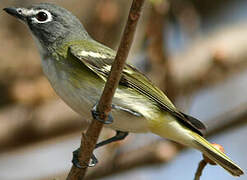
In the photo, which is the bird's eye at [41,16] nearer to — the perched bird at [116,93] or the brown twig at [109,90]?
the perched bird at [116,93]

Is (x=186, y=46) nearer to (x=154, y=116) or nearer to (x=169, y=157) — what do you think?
(x=169, y=157)

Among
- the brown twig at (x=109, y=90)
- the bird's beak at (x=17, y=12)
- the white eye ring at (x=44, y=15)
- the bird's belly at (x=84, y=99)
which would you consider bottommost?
the brown twig at (x=109, y=90)

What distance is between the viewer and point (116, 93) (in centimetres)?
377

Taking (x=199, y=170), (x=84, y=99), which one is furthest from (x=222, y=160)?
(x=84, y=99)

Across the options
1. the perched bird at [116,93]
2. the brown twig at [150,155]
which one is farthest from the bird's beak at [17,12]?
the brown twig at [150,155]

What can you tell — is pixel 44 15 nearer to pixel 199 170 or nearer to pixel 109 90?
pixel 109 90

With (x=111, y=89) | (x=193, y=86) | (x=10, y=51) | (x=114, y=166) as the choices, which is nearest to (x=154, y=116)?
(x=111, y=89)

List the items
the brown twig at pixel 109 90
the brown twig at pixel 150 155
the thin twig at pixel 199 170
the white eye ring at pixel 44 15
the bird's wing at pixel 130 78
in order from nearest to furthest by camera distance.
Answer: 1. the brown twig at pixel 109 90
2. the thin twig at pixel 199 170
3. the bird's wing at pixel 130 78
4. the white eye ring at pixel 44 15
5. the brown twig at pixel 150 155

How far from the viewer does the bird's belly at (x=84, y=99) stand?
12.0ft

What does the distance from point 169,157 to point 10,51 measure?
7.11 feet

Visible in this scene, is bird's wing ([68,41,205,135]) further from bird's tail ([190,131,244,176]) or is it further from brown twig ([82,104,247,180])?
brown twig ([82,104,247,180])

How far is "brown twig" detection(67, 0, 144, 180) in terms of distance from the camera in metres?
2.66

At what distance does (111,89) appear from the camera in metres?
2.99

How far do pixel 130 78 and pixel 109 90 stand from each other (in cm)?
92
